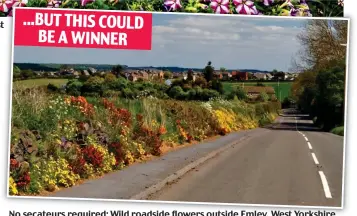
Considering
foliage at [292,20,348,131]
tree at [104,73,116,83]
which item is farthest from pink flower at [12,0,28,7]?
foliage at [292,20,348,131]

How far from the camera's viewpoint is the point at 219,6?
1015 centimetres

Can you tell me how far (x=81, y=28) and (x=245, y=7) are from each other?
228cm

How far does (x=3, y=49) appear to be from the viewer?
384 inches

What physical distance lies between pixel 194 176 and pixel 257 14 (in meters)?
3.85

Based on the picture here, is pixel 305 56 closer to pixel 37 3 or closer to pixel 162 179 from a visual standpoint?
pixel 162 179

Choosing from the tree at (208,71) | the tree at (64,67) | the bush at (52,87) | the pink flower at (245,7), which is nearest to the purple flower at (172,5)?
the pink flower at (245,7)

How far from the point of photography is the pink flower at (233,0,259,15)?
1012 centimetres

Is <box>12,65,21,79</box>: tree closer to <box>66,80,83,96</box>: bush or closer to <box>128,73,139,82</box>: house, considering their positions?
<box>66,80,83,96</box>: bush

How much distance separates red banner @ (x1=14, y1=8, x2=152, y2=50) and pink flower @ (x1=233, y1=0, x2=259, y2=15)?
1250mm

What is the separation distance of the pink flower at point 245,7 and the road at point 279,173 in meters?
2.13

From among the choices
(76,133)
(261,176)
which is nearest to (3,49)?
(76,133)

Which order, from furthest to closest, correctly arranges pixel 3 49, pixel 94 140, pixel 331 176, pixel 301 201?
pixel 94 140
pixel 331 176
pixel 301 201
pixel 3 49

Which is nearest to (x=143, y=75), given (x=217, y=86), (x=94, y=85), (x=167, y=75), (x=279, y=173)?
(x=167, y=75)

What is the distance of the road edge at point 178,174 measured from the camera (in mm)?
10609
